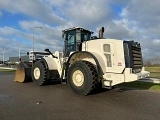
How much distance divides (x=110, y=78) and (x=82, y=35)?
3.44 meters

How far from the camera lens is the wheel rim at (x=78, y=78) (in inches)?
407

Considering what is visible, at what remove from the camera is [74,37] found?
12547 millimetres

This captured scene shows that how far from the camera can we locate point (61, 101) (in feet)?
29.1

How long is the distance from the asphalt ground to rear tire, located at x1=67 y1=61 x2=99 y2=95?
31cm

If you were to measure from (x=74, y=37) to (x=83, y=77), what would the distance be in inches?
120

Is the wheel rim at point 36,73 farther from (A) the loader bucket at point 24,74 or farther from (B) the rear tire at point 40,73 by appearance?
(A) the loader bucket at point 24,74

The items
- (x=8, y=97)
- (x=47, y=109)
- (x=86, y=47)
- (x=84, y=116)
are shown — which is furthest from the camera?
(x=86, y=47)

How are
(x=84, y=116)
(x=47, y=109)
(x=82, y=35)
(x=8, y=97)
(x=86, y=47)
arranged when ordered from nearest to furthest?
(x=84, y=116), (x=47, y=109), (x=8, y=97), (x=86, y=47), (x=82, y=35)

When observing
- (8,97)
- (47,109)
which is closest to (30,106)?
(47,109)

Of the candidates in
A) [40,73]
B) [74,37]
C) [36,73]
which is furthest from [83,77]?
[36,73]

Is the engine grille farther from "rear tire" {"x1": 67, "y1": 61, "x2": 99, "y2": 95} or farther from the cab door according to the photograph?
"rear tire" {"x1": 67, "y1": 61, "x2": 99, "y2": 95}

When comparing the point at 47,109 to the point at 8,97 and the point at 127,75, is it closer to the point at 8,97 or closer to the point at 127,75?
the point at 8,97

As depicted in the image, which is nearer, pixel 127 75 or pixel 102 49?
pixel 127 75

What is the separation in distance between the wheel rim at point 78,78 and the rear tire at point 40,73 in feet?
8.57
